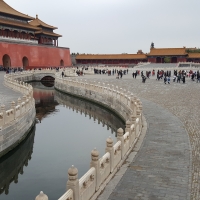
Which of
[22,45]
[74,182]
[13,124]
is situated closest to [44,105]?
[13,124]

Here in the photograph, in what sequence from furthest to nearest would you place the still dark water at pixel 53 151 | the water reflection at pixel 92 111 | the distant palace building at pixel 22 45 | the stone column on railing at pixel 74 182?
the distant palace building at pixel 22 45, the water reflection at pixel 92 111, the still dark water at pixel 53 151, the stone column on railing at pixel 74 182

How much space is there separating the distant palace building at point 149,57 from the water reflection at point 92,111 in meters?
35.5

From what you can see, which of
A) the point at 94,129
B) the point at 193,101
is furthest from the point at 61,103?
the point at 193,101

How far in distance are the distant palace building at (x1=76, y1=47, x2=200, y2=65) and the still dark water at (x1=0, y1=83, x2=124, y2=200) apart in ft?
141

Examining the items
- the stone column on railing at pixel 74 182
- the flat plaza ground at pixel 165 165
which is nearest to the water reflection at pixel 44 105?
the flat plaza ground at pixel 165 165

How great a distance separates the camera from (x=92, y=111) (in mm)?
21484

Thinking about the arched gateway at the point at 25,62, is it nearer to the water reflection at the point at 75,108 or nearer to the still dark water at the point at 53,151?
the water reflection at the point at 75,108

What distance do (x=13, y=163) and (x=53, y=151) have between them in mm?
1970

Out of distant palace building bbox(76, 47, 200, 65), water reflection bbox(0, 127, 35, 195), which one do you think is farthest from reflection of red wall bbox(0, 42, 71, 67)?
water reflection bbox(0, 127, 35, 195)

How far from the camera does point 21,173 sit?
10.5 m

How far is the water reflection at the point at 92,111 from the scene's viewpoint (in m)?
17.3

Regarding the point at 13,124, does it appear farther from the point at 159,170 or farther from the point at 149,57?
the point at 149,57

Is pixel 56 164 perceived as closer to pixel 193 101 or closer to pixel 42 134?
pixel 42 134

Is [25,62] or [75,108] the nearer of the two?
[75,108]
